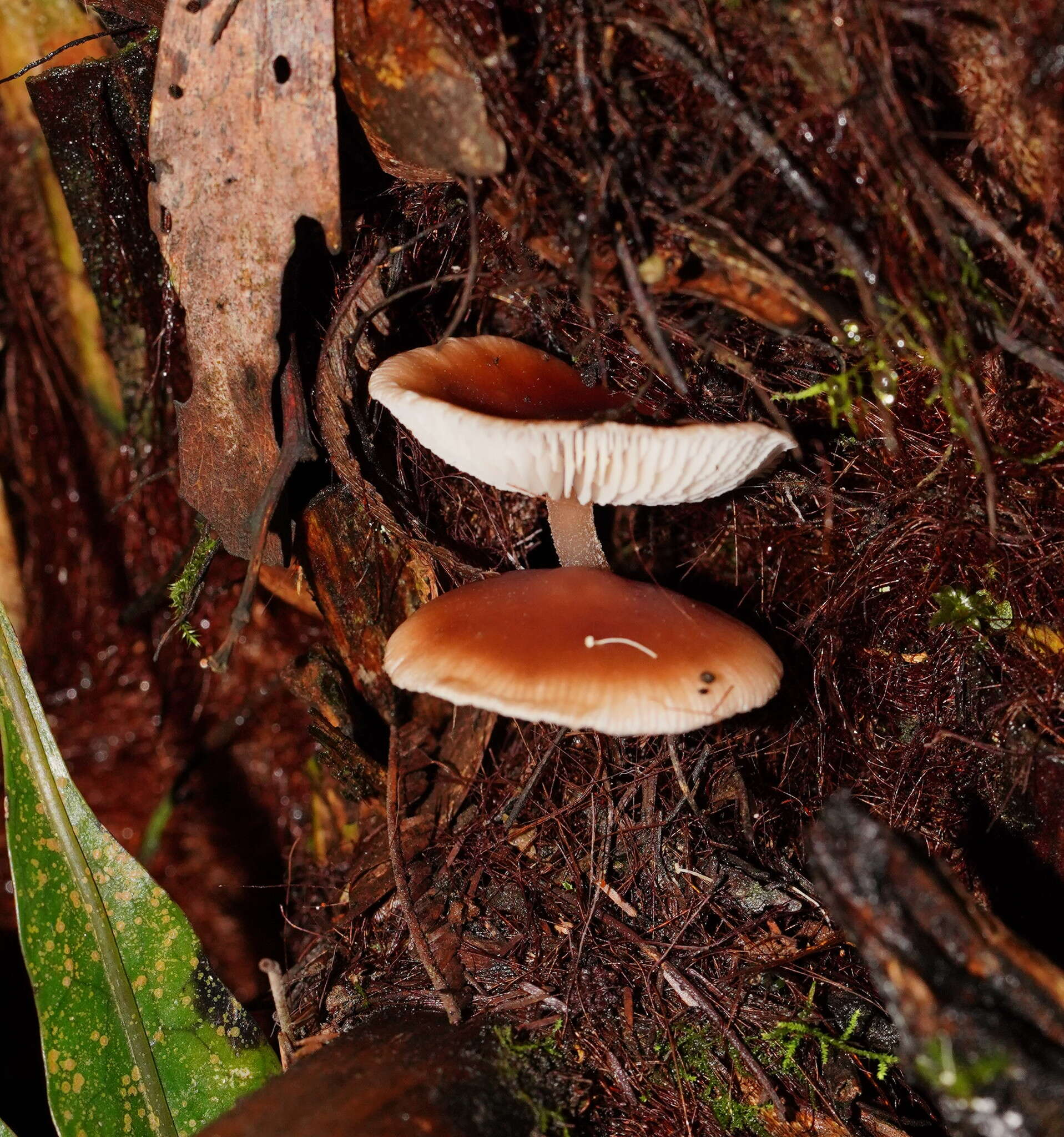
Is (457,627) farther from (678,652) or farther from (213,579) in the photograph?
(213,579)

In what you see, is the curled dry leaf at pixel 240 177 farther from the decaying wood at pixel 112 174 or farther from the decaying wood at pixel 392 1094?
the decaying wood at pixel 392 1094

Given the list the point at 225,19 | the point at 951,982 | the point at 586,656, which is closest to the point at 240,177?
the point at 225,19

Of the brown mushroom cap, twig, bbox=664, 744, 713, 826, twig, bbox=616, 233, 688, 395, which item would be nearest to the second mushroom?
the brown mushroom cap

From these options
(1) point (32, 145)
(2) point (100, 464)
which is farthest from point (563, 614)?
(1) point (32, 145)

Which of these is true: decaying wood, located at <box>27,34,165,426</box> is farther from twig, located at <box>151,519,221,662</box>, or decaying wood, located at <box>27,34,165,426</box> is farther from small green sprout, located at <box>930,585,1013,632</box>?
small green sprout, located at <box>930,585,1013,632</box>

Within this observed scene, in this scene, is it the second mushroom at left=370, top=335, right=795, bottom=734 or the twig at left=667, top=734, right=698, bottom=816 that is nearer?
the second mushroom at left=370, top=335, right=795, bottom=734

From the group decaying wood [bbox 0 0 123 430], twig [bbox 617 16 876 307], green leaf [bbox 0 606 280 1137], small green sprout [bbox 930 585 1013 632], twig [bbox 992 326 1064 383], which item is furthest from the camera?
decaying wood [bbox 0 0 123 430]

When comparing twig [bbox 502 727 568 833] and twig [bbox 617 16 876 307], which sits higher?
twig [bbox 617 16 876 307]
